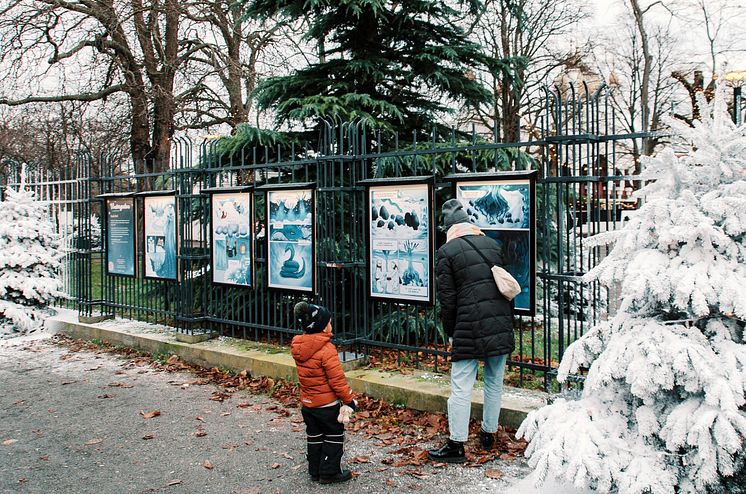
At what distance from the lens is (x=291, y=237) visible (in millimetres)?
7934

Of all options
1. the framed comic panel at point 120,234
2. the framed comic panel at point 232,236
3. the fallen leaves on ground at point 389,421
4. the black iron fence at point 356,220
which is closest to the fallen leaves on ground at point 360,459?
the fallen leaves on ground at point 389,421

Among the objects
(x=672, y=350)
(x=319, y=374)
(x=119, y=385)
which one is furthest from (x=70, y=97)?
(x=672, y=350)

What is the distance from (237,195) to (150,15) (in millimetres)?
12471

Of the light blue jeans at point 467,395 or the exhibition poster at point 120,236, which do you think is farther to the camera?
the exhibition poster at point 120,236

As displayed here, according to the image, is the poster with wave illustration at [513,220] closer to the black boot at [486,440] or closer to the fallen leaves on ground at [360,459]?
the black boot at [486,440]

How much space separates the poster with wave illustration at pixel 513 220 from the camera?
589 cm

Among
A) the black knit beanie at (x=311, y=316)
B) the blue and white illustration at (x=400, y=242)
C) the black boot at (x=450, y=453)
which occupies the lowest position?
the black boot at (x=450, y=453)

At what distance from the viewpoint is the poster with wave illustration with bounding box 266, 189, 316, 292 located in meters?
7.74

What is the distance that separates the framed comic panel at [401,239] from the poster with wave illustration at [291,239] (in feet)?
3.12

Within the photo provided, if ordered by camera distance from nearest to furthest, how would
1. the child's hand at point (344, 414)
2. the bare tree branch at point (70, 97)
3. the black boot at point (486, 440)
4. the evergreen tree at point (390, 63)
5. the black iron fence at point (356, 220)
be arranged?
1. the child's hand at point (344, 414)
2. the black boot at point (486, 440)
3. the black iron fence at point (356, 220)
4. the evergreen tree at point (390, 63)
5. the bare tree branch at point (70, 97)

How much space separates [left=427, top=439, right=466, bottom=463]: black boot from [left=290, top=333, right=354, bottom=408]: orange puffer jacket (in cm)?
87

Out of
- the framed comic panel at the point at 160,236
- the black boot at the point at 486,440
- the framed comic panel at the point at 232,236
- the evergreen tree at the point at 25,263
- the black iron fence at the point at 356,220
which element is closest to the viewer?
the black boot at the point at 486,440

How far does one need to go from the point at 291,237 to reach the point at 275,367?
5.05ft

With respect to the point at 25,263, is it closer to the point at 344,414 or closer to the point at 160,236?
the point at 160,236
